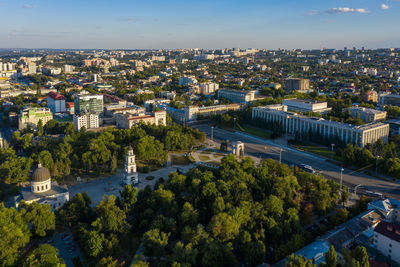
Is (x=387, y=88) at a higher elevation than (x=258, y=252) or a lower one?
higher

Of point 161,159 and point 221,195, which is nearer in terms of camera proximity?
point 221,195

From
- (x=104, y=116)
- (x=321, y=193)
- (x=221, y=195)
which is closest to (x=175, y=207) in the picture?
(x=221, y=195)

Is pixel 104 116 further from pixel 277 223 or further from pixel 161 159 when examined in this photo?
pixel 277 223

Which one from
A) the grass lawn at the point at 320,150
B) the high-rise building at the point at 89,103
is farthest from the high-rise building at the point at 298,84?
the high-rise building at the point at 89,103

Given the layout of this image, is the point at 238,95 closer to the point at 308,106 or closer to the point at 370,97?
the point at 308,106

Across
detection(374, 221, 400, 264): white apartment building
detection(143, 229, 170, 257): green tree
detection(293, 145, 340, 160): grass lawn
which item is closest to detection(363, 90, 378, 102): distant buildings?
detection(293, 145, 340, 160): grass lawn

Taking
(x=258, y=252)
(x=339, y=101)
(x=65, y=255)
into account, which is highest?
(x=339, y=101)

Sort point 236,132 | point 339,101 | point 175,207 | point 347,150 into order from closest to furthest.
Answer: point 175,207 < point 347,150 < point 236,132 < point 339,101

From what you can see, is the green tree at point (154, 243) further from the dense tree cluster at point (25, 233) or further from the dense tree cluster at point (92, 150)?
the dense tree cluster at point (92, 150)
